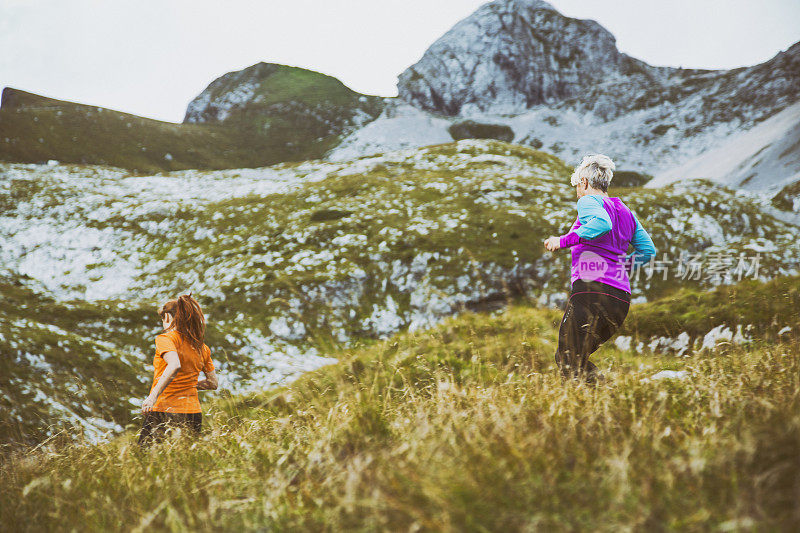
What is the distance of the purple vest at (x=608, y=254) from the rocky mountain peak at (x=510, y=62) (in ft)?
533

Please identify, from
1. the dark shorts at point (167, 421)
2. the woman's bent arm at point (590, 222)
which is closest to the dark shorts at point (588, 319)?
the woman's bent arm at point (590, 222)

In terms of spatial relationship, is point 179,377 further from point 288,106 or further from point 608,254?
point 288,106

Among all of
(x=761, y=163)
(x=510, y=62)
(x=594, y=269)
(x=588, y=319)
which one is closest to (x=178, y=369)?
(x=588, y=319)

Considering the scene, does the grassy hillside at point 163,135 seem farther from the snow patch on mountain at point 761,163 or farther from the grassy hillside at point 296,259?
the snow patch on mountain at point 761,163

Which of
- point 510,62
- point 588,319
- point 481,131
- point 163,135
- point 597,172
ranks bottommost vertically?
point 588,319

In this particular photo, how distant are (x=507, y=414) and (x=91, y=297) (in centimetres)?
2540

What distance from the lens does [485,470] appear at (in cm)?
245

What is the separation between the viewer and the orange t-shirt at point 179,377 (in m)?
5.72

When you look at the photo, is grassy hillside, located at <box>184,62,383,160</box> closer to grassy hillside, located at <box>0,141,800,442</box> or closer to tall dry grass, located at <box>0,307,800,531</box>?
grassy hillside, located at <box>0,141,800,442</box>

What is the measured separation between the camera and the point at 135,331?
16000mm

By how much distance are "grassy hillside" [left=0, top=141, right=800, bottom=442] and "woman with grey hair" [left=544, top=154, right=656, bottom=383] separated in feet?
15.3

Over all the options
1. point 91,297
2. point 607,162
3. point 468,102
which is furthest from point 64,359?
point 468,102

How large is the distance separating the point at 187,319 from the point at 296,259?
55.4 ft

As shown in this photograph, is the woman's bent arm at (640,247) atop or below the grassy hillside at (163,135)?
below
